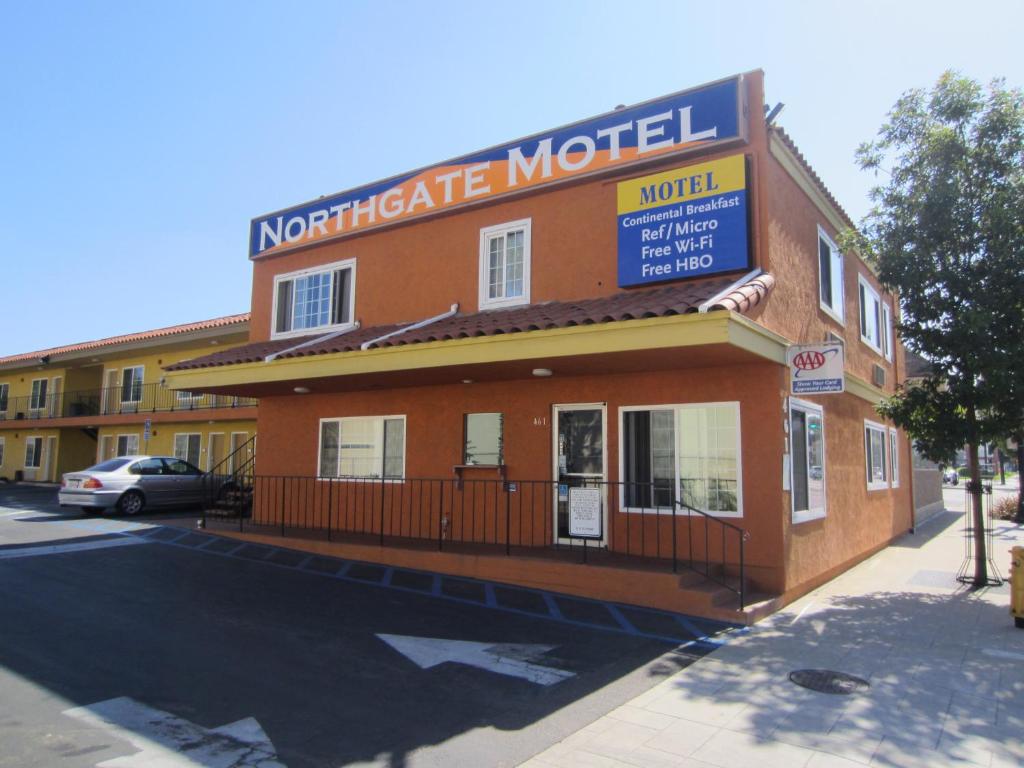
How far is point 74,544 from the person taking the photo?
11820 mm

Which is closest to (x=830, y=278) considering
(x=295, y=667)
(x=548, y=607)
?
(x=548, y=607)

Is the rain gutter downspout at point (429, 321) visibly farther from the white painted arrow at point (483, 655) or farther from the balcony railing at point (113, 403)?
the balcony railing at point (113, 403)

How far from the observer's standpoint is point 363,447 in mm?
12195

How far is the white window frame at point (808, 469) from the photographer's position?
883 cm

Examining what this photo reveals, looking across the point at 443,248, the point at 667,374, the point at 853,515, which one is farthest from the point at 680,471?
the point at 443,248

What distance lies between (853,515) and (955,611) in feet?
11.2

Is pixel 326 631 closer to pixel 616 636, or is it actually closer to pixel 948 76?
pixel 616 636

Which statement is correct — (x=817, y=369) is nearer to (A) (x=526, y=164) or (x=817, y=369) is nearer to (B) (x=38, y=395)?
(A) (x=526, y=164)

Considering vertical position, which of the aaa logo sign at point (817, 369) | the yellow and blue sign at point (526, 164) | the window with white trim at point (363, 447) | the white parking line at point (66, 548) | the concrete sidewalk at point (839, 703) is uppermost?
the yellow and blue sign at point (526, 164)

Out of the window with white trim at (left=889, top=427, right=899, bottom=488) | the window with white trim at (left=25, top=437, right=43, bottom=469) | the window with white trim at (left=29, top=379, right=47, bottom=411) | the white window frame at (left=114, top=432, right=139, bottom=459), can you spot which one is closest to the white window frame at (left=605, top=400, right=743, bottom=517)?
the window with white trim at (left=889, top=427, right=899, bottom=488)

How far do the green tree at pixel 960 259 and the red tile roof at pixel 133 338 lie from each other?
17.6 meters

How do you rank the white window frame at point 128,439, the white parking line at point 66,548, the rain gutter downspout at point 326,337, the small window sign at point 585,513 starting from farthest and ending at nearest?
the white window frame at point 128,439 < the rain gutter downspout at point 326,337 < the white parking line at point 66,548 < the small window sign at point 585,513

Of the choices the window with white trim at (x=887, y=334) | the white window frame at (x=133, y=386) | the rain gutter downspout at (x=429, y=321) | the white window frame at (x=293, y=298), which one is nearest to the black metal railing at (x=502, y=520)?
the rain gutter downspout at (x=429, y=321)

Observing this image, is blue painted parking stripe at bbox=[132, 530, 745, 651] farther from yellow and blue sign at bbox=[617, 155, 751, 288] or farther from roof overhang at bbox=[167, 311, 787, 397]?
yellow and blue sign at bbox=[617, 155, 751, 288]
